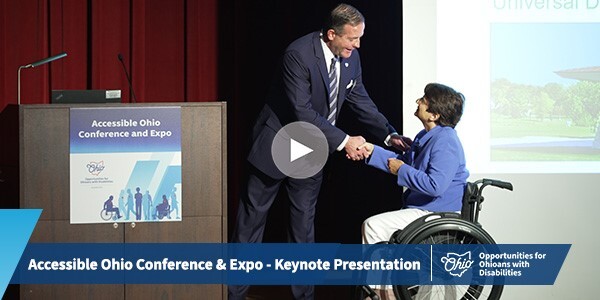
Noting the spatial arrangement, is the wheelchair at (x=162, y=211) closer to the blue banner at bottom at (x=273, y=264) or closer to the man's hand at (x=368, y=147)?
the blue banner at bottom at (x=273, y=264)

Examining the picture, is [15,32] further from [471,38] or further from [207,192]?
[471,38]

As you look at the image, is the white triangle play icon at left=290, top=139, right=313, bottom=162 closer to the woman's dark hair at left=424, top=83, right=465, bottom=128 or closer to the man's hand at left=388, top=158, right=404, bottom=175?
the man's hand at left=388, top=158, right=404, bottom=175

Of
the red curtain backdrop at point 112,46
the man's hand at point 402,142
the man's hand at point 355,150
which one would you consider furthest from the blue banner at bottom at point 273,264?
the red curtain backdrop at point 112,46

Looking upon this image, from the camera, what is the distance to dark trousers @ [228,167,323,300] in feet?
13.9

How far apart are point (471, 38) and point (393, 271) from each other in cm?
137

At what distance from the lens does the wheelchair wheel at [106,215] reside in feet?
12.6

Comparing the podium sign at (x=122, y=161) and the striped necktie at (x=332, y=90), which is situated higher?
the striped necktie at (x=332, y=90)

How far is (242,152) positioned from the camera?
18.1 feet

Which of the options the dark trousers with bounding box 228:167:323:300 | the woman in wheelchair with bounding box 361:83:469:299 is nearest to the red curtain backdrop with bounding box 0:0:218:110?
the dark trousers with bounding box 228:167:323:300

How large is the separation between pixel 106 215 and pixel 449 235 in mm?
1455

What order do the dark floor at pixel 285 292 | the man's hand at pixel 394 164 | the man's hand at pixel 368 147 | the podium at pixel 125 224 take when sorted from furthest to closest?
1. the dark floor at pixel 285 292
2. the man's hand at pixel 368 147
3. the podium at pixel 125 224
4. the man's hand at pixel 394 164

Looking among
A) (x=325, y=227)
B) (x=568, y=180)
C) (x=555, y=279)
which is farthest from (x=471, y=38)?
(x=325, y=227)
